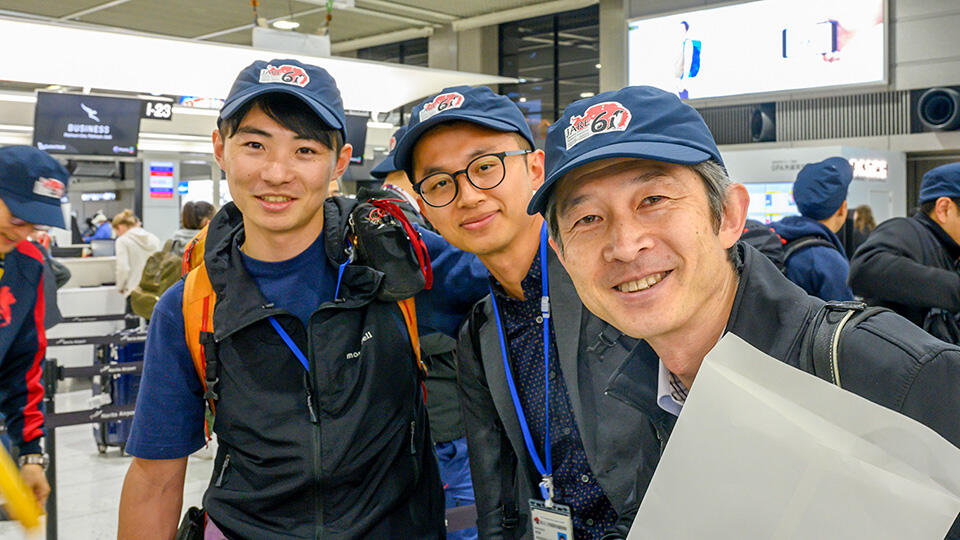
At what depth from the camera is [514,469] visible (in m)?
1.90

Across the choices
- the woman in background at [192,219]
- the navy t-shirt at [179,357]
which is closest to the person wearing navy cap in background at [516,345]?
the navy t-shirt at [179,357]

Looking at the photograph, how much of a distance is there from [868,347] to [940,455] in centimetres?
28

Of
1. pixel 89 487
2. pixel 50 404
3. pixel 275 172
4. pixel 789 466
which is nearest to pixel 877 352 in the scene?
pixel 789 466

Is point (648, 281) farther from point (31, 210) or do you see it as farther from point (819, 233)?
point (819, 233)

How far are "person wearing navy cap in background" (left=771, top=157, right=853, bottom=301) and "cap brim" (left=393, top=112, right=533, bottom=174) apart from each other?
8.72 feet

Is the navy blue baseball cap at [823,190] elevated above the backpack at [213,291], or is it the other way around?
the navy blue baseball cap at [823,190]

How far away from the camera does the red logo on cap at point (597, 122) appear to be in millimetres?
1230

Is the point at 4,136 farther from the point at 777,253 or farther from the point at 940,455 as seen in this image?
the point at 940,455

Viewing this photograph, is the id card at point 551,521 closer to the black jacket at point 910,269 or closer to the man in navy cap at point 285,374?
the man in navy cap at point 285,374

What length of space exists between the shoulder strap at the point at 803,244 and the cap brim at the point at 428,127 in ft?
8.93

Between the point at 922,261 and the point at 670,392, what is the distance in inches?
112

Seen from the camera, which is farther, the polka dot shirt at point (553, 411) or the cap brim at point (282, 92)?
the cap brim at point (282, 92)

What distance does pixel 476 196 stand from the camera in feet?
6.25

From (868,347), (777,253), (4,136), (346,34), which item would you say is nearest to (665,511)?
(868,347)
